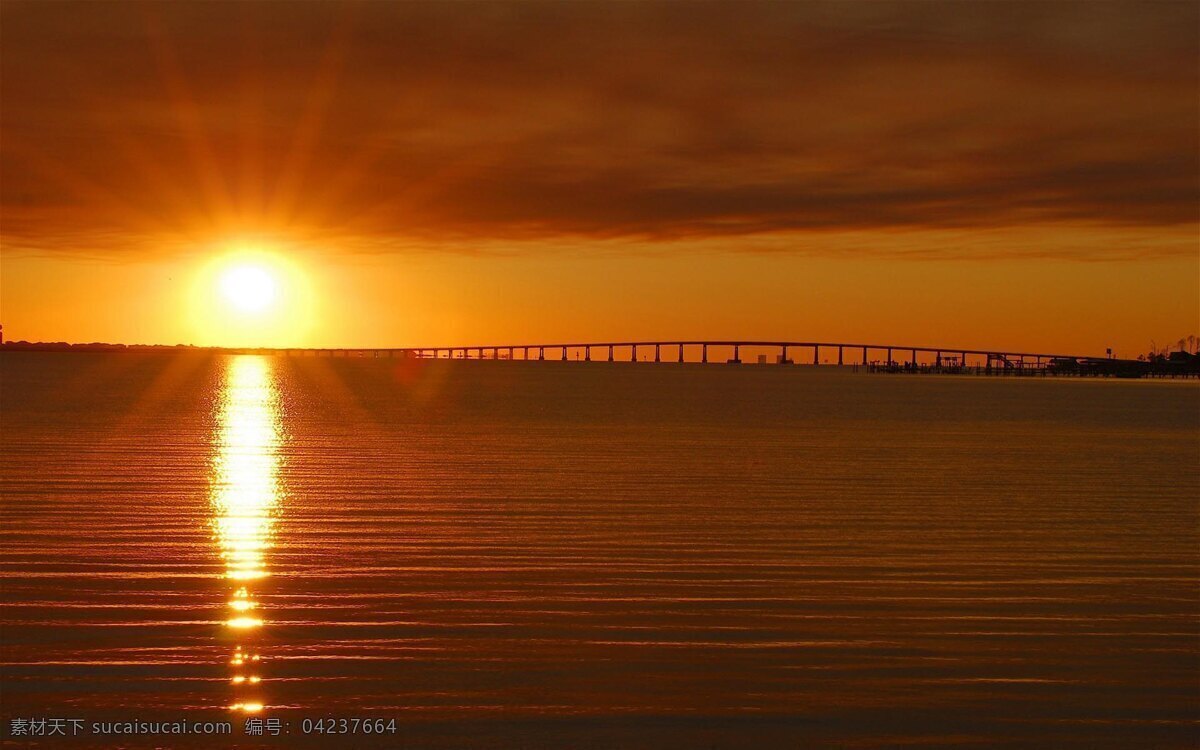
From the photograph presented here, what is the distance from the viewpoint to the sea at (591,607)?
10523 mm

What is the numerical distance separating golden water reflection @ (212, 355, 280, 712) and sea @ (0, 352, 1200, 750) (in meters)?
0.08

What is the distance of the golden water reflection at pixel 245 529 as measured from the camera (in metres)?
11.9

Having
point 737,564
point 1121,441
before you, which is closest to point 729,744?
point 737,564

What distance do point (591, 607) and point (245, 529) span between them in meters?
8.89

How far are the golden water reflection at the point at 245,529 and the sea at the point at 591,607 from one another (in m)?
0.08

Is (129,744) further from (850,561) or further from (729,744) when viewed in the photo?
(850,561)

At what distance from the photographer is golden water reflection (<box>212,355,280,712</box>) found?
1186 centimetres

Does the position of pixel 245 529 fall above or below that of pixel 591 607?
above

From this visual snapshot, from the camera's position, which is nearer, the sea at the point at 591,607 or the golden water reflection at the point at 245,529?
the sea at the point at 591,607

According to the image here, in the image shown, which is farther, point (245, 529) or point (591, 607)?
point (245, 529)

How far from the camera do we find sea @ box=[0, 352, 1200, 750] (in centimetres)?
1052

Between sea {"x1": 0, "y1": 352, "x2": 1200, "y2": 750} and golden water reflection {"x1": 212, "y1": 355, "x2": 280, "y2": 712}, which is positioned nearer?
sea {"x1": 0, "y1": 352, "x2": 1200, "y2": 750}

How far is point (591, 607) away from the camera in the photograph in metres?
14.7

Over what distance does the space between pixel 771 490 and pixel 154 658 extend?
1913 cm
